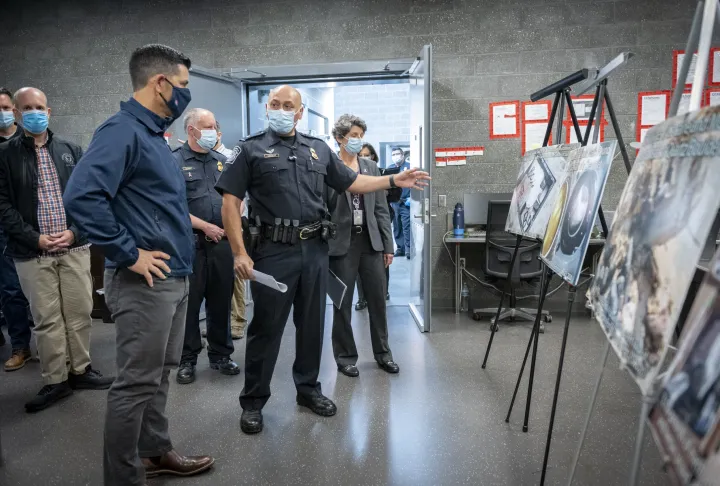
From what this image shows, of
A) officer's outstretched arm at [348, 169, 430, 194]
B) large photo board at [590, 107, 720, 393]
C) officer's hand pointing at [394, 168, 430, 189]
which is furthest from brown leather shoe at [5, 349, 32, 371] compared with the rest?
large photo board at [590, 107, 720, 393]

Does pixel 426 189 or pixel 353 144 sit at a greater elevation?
pixel 353 144

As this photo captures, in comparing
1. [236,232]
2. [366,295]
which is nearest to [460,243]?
[366,295]

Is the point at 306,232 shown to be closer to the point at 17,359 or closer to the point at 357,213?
the point at 357,213

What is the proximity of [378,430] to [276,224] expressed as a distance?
1000mm

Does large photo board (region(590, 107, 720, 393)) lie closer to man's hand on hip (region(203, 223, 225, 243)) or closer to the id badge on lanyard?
the id badge on lanyard

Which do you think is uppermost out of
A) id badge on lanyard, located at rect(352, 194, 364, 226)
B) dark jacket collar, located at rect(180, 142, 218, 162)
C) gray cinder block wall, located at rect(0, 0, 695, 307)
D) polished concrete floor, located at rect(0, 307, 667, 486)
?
gray cinder block wall, located at rect(0, 0, 695, 307)

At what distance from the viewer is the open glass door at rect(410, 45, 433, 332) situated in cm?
355

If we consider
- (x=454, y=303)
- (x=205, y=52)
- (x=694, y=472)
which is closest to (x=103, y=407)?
(x=694, y=472)

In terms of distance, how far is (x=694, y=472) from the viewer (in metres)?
0.71

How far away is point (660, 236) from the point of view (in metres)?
1.02

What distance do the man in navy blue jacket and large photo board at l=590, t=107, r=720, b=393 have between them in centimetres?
125

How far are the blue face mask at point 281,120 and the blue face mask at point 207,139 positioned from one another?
32.0 inches

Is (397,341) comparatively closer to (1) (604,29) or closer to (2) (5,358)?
(2) (5,358)

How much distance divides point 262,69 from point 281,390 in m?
2.91
